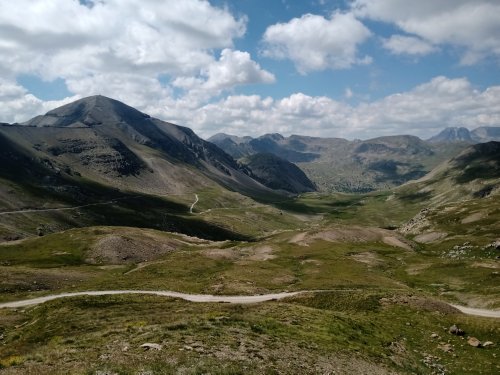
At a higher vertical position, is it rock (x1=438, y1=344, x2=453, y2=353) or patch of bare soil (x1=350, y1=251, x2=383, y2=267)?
rock (x1=438, y1=344, x2=453, y2=353)

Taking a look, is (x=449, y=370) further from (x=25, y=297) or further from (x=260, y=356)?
(x=25, y=297)

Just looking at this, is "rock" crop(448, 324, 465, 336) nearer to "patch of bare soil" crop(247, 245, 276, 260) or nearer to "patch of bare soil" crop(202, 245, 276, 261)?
"patch of bare soil" crop(202, 245, 276, 261)

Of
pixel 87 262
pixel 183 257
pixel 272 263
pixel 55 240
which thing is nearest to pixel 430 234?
pixel 272 263

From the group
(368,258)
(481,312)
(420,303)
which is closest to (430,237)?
(368,258)

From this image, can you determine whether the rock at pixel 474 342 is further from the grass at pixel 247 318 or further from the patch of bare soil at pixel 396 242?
the patch of bare soil at pixel 396 242

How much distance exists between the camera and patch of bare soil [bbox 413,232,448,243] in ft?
549

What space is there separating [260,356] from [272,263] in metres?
84.9

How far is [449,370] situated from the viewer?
37969 millimetres

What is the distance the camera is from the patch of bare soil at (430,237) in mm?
167250

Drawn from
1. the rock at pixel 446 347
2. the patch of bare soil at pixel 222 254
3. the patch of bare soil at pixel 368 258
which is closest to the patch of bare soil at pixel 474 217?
the patch of bare soil at pixel 368 258

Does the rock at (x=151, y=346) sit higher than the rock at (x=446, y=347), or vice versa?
the rock at (x=151, y=346)

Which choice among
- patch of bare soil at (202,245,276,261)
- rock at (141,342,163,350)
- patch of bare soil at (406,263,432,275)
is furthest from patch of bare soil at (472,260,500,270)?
rock at (141,342,163,350)

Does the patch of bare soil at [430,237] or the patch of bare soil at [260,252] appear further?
the patch of bare soil at [430,237]

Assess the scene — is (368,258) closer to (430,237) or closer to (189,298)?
(430,237)
